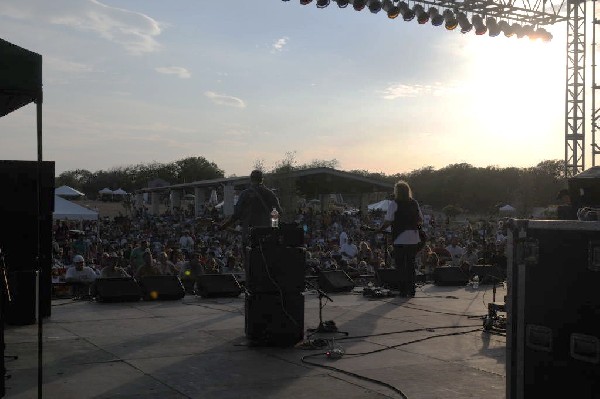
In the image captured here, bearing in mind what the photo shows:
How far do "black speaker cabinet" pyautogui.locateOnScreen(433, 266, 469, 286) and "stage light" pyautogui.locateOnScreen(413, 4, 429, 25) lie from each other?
8.86 m

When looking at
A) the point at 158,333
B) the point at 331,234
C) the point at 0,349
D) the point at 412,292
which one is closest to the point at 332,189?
the point at 331,234

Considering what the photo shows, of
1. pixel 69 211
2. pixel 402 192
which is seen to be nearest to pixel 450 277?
pixel 402 192

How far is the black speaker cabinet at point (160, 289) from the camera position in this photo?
9.96 meters

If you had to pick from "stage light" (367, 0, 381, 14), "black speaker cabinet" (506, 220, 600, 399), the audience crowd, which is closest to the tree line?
the audience crowd

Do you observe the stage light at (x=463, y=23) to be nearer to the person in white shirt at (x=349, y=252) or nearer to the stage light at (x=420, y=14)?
the stage light at (x=420, y=14)

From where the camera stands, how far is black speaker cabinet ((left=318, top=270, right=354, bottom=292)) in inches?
439

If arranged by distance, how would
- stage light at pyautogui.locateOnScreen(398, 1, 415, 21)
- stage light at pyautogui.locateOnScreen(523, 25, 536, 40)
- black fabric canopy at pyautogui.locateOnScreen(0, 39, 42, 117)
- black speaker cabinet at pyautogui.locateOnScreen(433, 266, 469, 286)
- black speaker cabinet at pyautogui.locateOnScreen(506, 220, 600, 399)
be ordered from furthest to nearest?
stage light at pyautogui.locateOnScreen(523, 25, 536, 40), stage light at pyautogui.locateOnScreen(398, 1, 415, 21), black speaker cabinet at pyautogui.locateOnScreen(433, 266, 469, 286), black fabric canopy at pyautogui.locateOnScreen(0, 39, 42, 117), black speaker cabinet at pyautogui.locateOnScreen(506, 220, 600, 399)

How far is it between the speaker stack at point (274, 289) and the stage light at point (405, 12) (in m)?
13.1

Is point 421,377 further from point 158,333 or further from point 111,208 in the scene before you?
point 111,208

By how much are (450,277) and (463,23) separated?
10.0 meters

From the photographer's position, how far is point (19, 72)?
4379mm

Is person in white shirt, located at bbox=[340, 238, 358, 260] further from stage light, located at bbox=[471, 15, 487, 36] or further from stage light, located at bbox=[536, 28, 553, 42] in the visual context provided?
stage light, located at bbox=[536, 28, 553, 42]

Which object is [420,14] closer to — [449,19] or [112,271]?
[449,19]

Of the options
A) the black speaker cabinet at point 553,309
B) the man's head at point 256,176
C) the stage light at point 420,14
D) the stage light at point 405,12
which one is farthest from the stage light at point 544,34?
the black speaker cabinet at point 553,309
